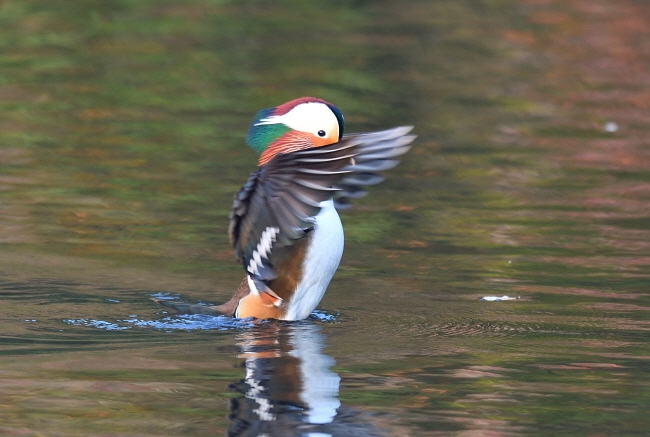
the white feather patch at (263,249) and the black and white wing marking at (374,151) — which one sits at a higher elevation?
the black and white wing marking at (374,151)

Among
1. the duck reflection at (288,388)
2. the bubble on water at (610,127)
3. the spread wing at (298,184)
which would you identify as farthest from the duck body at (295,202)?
the bubble on water at (610,127)

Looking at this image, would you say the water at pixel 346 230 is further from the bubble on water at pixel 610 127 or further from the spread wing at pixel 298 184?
the spread wing at pixel 298 184

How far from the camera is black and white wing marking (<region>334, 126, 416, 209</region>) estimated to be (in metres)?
5.82

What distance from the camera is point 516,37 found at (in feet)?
60.1

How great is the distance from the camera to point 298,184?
5.86 meters

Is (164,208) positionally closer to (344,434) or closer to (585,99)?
(344,434)

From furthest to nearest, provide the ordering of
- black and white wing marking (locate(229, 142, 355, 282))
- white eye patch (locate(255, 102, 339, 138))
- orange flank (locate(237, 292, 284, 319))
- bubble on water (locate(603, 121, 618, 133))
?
bubble on water (locate(603, 121, 618, 133)) → orange flank (locate(237, 292, 284, 319)) → white eye patch (locate(255, 102, 339, 138)) → black and white wing marking (locate(229, 142, 355, 282))

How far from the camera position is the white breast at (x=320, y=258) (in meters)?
6.48

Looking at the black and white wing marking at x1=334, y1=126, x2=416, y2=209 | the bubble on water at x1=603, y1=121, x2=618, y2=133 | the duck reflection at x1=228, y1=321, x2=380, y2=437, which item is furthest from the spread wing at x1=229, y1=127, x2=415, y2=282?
the bubble on water at x1=603, y1=121, x2=618, y2=133

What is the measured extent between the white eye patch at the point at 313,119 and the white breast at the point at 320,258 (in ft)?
1.27

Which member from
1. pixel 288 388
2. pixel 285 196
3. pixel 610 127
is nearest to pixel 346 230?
pixel 285 196

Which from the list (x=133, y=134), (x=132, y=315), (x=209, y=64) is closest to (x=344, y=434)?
(x=132, y=315)

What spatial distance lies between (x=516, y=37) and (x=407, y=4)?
10.7 ft

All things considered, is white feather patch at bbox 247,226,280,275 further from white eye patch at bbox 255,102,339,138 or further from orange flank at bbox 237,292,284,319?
white eye patch at bbox 255,102,339,138
